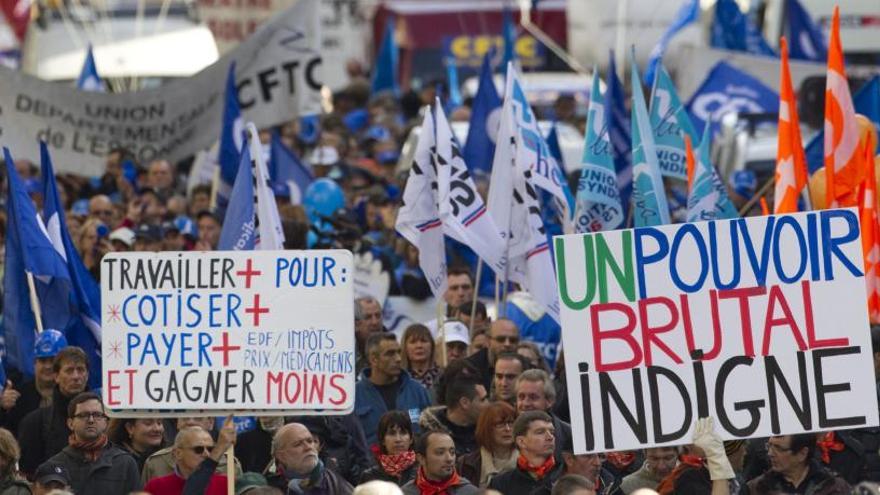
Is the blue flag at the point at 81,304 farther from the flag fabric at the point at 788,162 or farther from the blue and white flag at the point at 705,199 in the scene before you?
the flag fabric at the point at 788,162

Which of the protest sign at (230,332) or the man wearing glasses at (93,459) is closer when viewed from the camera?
the protest sign at (230,332)

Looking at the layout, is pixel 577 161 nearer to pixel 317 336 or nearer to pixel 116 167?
pixel 116 167

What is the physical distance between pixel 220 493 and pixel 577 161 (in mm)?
11014

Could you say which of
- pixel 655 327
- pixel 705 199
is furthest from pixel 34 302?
pixel 655 327

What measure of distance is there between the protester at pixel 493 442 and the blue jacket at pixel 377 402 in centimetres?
84

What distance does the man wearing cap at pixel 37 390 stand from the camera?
13.0 m

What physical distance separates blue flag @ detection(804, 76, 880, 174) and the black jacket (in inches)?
281

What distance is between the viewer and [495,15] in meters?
34.8

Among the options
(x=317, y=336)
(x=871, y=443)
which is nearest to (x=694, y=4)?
(x=871, y=443)

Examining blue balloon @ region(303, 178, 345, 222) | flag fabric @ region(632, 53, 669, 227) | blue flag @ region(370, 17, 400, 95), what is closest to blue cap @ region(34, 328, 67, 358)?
flag fabric @ region(632, 53, 669, 227)

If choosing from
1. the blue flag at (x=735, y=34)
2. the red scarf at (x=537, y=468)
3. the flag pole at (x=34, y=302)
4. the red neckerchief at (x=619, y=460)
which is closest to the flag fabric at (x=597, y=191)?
the flag pole at (x=34, y=302)

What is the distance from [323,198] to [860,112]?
3.71m

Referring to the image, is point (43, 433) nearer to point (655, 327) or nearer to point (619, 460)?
point (619, 460)

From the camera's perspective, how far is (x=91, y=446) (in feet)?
37.8
